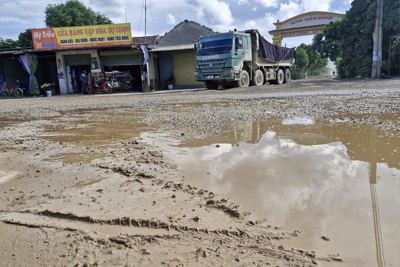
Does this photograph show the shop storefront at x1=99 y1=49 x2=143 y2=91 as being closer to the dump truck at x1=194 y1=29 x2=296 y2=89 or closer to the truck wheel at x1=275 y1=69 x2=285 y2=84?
the dump truck at x1=194 y1=29 x2=296 y2=89

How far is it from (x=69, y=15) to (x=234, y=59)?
2455 centimetres

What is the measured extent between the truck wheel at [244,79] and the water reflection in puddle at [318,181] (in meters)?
10.6

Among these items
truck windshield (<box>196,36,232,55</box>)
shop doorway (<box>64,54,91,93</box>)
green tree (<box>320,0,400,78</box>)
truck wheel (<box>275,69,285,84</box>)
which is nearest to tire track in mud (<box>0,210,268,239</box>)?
truck windshield (<box>196,36,232,55</box>)

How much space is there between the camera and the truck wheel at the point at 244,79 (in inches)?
598

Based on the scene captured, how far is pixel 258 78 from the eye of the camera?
16.9m

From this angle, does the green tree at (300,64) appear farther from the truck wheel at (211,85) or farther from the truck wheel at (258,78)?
the truck wheel at (211,85)

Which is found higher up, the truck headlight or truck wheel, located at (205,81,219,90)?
the truck headlight

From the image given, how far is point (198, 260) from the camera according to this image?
5.69 ft

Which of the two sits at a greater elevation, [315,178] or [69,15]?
[69,15]

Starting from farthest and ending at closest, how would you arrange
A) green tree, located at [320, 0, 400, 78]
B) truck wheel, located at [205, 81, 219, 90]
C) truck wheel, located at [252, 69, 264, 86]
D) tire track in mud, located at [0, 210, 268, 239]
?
green tree, located at [320, 0, 400, 78] → truck wheel, located at [205, 81, 219, 90] → truck wheel, located at [252, 69, 264, 86] → tire track in mud, located at [0, 210, 268, 239]

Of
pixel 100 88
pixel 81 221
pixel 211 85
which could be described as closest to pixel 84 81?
pixel 100 88

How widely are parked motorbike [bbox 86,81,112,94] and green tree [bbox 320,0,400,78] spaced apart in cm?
1557

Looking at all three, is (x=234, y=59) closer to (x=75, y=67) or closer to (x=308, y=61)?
(x=75, y=67)

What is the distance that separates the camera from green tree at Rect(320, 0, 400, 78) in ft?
60.0
